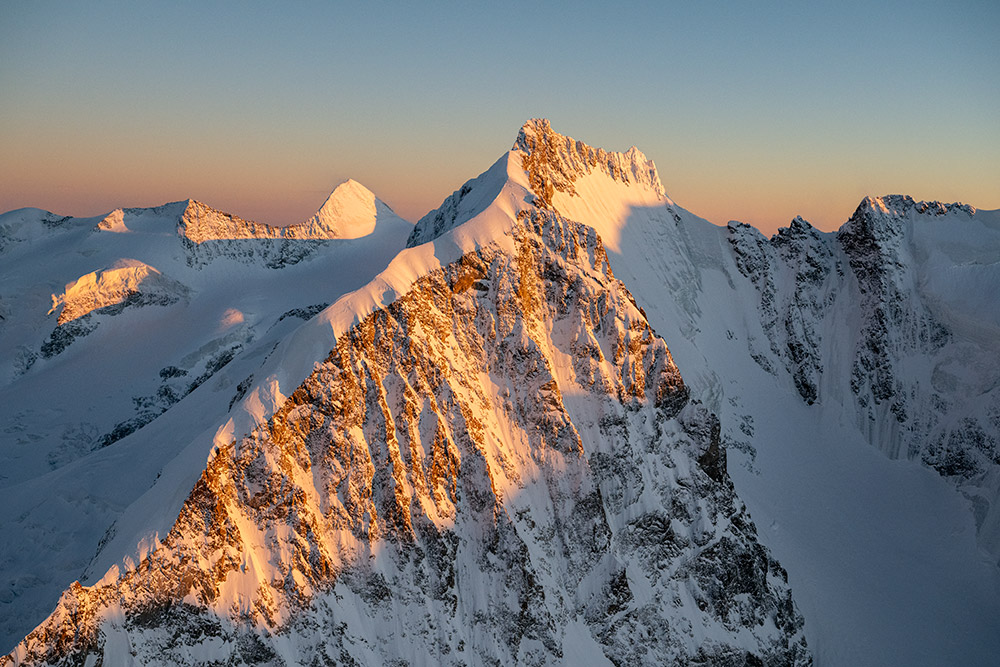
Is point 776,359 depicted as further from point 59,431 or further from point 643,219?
point 59,431

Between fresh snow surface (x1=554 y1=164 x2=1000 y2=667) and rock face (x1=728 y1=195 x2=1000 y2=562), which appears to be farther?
rock face (x1=728 y1=195 x2=1000 y2=562)

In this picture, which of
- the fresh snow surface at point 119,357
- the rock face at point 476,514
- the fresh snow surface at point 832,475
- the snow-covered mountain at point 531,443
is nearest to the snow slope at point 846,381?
the fresh snow surface at point 832,475

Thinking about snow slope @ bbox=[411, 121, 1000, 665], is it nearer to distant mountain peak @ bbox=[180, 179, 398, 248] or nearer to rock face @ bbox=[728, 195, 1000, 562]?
rock face @ bbox=[728, 195, 1000, 562]

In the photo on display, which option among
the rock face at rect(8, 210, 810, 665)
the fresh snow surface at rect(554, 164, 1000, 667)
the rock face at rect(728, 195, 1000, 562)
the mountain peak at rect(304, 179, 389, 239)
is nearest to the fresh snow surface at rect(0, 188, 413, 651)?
the mountain peak at rect(304, 179, 389, 239)

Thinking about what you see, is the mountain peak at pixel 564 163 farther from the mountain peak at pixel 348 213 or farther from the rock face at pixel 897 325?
the mountain peak at pixel 348 213

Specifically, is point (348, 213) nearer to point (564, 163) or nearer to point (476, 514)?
point (564, 163)

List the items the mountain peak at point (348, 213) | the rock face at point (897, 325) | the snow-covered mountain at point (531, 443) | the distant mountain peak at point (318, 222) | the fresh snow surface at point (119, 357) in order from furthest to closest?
the mountain peak at point (348, 213) < the distant mountain peak at point (318, 222) < the rock face at point (897, 325) < the fresh snow surface at point (119, 357) < the snow-covered mountain at point (531, 443)

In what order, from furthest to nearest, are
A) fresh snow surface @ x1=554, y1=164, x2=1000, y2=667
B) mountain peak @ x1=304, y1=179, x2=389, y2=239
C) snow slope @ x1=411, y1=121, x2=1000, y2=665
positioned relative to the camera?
mountain peak @ x1=304, y1=179, x2=389, y2=239
snow slope @ x1=411, y1=121, x2=1000, y2=665
fresh snow surface @ x1=554, y1=164, x2=1000, y2=667
